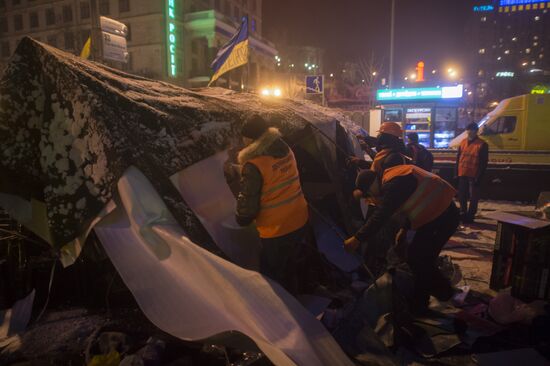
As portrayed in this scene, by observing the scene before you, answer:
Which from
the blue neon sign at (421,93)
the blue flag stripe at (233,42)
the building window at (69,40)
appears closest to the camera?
the blue flag stripe at (233,42)

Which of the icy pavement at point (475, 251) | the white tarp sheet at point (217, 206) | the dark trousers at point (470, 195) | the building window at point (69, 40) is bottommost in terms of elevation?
the icy pavement at point (475, 251)

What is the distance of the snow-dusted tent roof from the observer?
2.97 meters

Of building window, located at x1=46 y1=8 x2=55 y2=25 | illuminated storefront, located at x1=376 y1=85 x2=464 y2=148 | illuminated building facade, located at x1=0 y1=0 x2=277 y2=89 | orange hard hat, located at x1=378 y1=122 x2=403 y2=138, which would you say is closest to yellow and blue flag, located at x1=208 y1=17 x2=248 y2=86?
orange hard hat, located at x1=378 y1=122 x2=403 y2=138

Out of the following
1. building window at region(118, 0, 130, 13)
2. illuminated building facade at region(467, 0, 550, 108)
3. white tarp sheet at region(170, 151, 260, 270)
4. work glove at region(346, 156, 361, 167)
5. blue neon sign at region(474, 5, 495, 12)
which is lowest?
white tarp sheet at region(170, 151, 260, 270)

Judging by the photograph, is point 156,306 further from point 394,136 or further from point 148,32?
point 148,32

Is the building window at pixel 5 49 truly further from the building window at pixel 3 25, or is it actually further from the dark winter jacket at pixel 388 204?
the dark winter jacket at pixel 388 204

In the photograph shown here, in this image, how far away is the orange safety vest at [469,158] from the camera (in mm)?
7793

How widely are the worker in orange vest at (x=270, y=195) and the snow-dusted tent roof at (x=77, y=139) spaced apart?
0.54m

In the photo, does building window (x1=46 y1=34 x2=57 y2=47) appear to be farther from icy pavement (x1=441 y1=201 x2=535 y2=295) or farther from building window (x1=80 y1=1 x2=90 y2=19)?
icy pavement (x1=441 y1=201 x2=535 y2=295)

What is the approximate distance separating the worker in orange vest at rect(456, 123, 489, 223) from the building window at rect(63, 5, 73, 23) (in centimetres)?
3864

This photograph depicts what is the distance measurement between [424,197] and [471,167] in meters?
5.13

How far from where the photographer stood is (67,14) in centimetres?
3428

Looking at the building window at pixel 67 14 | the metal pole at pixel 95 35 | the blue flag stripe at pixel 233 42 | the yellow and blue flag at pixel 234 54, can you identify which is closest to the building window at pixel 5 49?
the building window at pixel 67 14

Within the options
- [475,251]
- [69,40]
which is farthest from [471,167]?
[69,40]
